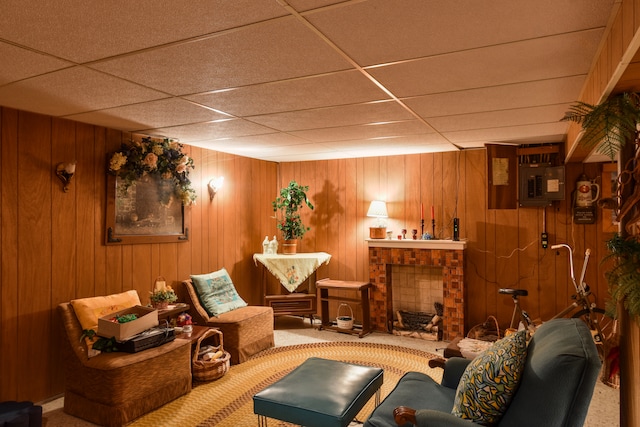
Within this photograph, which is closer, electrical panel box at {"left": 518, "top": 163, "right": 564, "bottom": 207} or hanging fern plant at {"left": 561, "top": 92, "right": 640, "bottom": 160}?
hanging fern plant at {"left": 561, "top": 92, "right": 640, "bottom": 160}

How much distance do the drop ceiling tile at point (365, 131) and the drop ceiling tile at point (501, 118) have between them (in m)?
0.18

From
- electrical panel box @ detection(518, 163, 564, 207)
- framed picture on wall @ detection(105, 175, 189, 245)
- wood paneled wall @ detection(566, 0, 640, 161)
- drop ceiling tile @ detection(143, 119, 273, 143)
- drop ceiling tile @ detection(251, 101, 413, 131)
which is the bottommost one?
framed picture on wall @ detection(105, 175, 189, 245)

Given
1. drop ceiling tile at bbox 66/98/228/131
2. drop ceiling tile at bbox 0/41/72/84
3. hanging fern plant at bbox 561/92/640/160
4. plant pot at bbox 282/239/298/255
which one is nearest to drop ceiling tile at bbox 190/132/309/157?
drop ceiling tile at bbox 66/98/228/131

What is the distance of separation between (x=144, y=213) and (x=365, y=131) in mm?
2239

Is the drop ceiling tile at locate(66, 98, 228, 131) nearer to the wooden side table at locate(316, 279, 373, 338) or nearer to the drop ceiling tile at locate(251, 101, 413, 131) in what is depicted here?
the drop ceiling tile at locate(251, 101, 413, 131)

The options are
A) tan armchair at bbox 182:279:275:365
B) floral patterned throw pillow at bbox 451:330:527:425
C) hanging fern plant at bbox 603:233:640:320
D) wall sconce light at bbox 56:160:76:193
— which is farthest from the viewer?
tan armchair at bbox 182:279:275:365

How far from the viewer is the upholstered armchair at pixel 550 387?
1457 millimetres

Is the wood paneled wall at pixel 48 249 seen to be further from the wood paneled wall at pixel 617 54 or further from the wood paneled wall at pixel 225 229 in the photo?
the wood paneled wall at pixel 617 54

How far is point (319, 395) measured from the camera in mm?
2303

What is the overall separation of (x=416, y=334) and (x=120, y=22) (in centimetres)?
435

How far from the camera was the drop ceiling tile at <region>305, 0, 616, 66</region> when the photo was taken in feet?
4.91

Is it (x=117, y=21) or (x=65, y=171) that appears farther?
(x=65, y=171)

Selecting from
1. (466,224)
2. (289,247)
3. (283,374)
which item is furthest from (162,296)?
(466,224)

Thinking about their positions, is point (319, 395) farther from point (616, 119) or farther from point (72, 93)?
point (72, 93)
